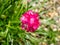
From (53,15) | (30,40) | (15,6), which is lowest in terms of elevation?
(30,40)

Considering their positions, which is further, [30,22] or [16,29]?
[16,29]

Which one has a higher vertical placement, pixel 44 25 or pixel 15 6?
pixel 15 6

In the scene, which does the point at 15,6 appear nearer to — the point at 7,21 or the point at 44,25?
the point at 7,21

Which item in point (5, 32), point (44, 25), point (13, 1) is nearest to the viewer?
point (5, 32)

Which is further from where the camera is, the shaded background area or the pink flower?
the shaded background area

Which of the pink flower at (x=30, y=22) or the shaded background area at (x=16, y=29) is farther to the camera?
the shaded background area at (x=16, y=29)

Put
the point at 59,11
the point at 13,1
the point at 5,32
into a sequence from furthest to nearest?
the point at 59,11, the point at 13,1, the point at 5,32

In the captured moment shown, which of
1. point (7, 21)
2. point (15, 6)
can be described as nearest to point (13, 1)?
point (15, 6)

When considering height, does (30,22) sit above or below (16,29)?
above

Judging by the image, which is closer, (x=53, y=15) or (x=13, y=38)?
(x=13, y=38)

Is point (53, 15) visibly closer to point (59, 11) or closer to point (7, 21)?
point (59, 11)

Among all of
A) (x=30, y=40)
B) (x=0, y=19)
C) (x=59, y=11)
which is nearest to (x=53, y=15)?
(x=59, y=11)
